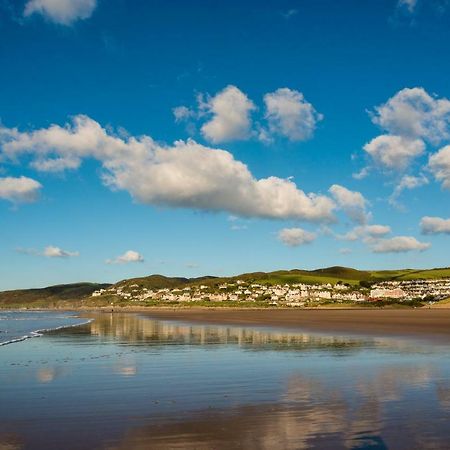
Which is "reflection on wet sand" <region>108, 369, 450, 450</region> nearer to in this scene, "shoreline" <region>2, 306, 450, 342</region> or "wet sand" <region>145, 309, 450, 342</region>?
"shoreline" <region>2, 306, 450, 342</region>

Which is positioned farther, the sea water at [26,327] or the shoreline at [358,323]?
the sea water at [26,327]

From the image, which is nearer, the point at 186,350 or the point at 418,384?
the point at 418,384

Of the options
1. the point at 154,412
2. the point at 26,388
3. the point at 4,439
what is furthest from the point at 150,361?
the point at 4,439

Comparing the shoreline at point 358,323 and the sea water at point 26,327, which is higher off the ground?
the sea water at point 26,327

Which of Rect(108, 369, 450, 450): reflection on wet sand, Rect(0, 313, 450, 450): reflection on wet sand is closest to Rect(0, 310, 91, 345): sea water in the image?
Rect(0, 313, 450, 450): reflection on wet sand

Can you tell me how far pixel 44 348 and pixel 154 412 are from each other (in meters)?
24.2

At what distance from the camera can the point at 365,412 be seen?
13.8 meters

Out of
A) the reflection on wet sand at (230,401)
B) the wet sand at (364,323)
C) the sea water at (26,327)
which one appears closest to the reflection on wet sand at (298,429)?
the reflection on wet sand at (230,401)

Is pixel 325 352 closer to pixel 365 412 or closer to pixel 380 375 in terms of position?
pixel 380 375

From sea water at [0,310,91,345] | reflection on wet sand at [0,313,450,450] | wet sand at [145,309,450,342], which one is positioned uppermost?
reflection on wet sand at [0,313,450,450]

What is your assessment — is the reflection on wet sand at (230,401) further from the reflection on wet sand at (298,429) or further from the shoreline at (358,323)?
the shoreline at (358,323)

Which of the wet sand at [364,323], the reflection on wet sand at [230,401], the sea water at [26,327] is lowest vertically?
the wet sand at [364,323]

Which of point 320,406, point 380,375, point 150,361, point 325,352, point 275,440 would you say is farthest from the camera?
point 325,352

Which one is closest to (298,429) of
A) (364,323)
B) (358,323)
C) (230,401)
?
(230,401)
